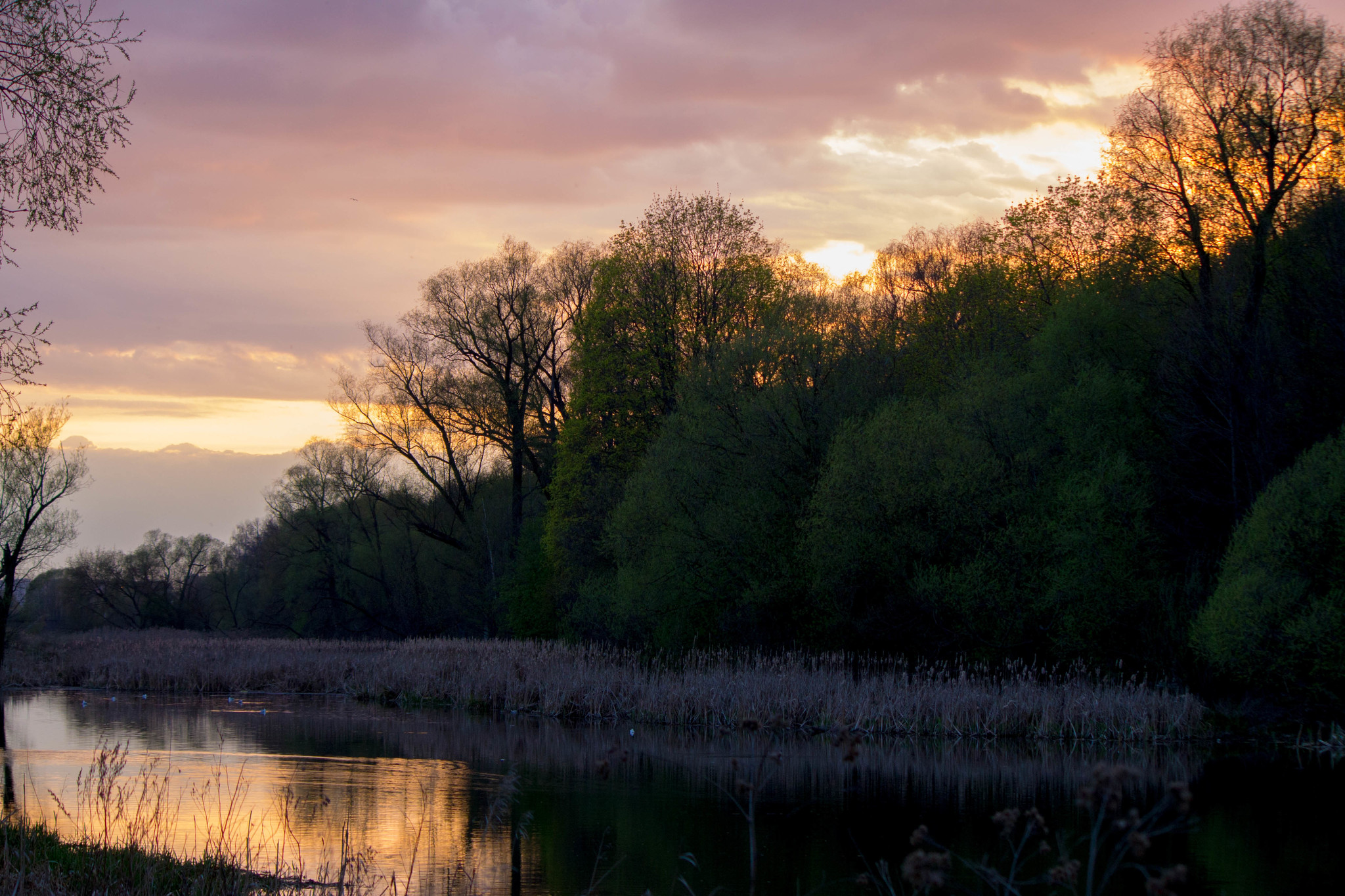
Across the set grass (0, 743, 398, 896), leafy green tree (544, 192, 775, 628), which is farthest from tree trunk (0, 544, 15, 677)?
grass (0, 743, 398, 896)

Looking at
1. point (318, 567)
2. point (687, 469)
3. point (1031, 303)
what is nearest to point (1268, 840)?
point (687, 469)

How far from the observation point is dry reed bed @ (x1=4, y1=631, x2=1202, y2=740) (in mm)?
21672

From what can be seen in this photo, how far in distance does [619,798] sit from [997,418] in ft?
51.3

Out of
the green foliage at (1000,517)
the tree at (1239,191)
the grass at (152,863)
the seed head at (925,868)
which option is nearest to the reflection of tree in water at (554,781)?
the grass at (152,863)

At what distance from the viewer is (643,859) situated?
11.9m

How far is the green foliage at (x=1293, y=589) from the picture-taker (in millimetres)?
19984

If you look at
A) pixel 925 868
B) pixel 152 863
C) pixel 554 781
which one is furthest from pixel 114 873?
pixel 554 781

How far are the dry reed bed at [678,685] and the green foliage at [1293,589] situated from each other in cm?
186

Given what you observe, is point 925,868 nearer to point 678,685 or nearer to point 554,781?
point 554,781

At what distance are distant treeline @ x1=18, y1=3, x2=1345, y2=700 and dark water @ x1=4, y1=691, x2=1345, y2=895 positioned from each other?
5109mm

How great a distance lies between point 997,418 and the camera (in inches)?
1070

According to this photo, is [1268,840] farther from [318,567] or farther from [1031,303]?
[318,567]

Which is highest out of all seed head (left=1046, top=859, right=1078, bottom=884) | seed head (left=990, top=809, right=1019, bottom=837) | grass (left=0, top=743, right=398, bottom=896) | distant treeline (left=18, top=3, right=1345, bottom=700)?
distant treeline (left=18, top=3, right=1345, bottom=700)

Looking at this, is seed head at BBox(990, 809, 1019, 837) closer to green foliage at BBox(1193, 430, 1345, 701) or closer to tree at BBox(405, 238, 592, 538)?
green foliage at BBox(1193, 430, 1345, 701)
